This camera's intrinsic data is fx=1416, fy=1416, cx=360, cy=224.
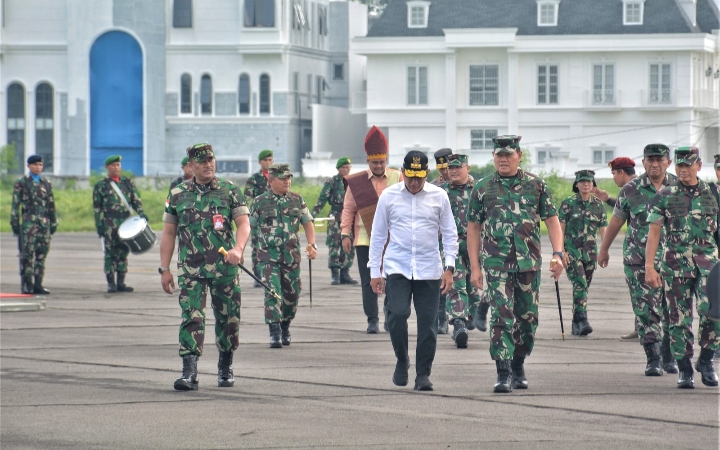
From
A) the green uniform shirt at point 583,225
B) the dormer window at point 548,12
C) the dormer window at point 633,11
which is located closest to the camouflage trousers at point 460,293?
the green uniform shirt at point 583,225

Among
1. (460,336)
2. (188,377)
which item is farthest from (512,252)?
(460,336)

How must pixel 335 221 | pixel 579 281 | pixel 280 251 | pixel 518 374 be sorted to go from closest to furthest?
pixel 518 374, pixel 280 251, pixel 579 281, pixel 335 221

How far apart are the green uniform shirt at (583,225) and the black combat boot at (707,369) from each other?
4.11 meters

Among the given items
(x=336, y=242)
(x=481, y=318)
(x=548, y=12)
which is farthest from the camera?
(x=548, y=12)

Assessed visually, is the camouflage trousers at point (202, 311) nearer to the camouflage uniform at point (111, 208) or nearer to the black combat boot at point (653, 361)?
the black combat boot at point (653, 361)

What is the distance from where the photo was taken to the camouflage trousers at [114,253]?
71.3 ft

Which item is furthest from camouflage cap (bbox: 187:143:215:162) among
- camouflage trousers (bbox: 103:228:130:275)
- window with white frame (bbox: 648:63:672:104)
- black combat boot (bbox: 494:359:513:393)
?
window with white frame (bbox: 648:63:672:104)

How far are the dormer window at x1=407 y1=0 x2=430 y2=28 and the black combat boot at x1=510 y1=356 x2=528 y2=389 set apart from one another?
54.7m

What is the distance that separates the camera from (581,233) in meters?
15.4

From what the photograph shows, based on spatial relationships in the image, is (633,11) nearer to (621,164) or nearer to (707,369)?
(621,164)

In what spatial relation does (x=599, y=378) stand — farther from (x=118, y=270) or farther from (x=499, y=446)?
(x=118, y=270)

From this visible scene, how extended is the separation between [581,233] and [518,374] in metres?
4.45

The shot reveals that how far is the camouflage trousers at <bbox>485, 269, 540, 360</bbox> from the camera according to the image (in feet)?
35.9

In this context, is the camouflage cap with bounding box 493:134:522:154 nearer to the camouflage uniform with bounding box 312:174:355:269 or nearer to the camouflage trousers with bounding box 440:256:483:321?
the camouflage trousers with bounding box 440:256:483:321
